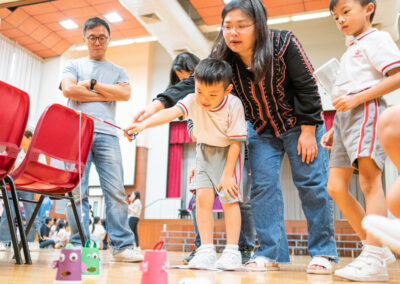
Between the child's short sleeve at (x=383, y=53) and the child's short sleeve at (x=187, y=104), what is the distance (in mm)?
718

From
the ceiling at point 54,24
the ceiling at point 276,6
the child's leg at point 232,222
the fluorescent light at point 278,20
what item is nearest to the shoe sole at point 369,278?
the child's leg at point 232,222

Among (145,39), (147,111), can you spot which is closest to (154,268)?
(147,111)

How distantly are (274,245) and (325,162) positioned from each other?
1.49ft

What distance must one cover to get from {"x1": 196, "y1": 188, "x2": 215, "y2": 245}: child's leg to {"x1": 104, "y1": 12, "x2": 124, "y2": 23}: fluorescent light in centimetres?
721

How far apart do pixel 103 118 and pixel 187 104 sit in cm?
72

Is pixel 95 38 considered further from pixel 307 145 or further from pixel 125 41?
pixel 125 41

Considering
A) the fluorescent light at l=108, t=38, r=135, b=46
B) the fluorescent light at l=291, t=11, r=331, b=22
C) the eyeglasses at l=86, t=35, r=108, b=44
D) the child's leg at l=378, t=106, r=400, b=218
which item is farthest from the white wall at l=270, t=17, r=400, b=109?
the child's leg at l=378, t=106, r=400, b=218

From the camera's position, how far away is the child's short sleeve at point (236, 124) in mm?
1732

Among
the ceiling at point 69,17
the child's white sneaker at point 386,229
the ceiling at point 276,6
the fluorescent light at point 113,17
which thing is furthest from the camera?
the fluorescent light at point 113,17

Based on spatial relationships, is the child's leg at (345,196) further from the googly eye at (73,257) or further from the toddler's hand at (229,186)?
the googly eye at (73,257)

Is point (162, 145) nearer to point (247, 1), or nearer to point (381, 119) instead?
point (247, 1)

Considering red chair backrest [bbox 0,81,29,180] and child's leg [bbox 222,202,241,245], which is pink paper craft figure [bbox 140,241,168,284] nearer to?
child's leg [bbox 222,202,241,245]

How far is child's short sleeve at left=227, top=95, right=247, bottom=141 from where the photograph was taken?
5.68 feet

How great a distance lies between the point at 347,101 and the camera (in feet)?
4.76
